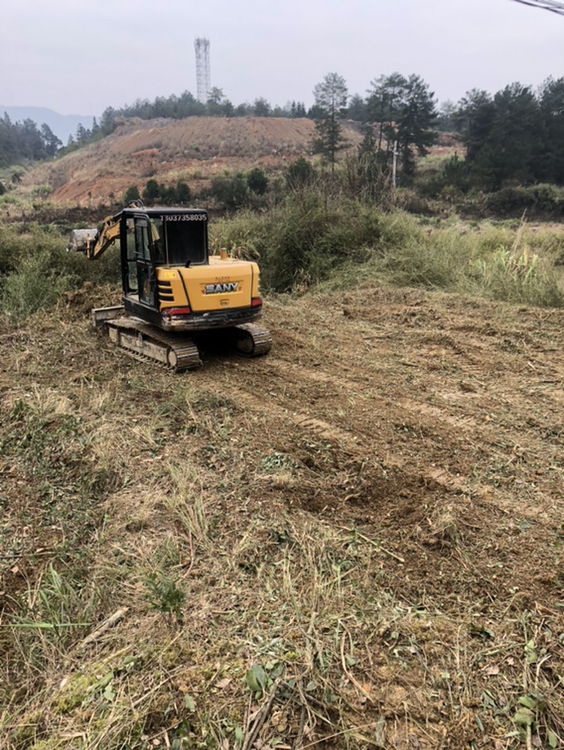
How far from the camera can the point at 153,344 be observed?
6844 millimetres

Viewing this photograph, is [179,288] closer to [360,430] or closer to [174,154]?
[360,430]

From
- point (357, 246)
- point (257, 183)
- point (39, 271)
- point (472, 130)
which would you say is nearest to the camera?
point (39, 271)

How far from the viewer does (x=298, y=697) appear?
92.4 inches

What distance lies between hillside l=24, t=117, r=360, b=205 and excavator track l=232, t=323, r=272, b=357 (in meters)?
36.4

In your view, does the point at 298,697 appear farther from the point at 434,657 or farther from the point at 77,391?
the point at 77,391

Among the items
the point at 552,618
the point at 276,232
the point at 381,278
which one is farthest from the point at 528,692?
the point at 276,232

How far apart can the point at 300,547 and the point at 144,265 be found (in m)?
4.51

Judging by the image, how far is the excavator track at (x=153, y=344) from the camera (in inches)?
255

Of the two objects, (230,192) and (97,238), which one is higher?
(230,192)

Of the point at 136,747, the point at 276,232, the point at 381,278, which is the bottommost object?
the point at 136,747

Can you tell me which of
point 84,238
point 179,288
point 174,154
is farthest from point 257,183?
point 174,154

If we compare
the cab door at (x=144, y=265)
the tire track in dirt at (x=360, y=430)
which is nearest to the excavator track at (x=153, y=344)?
the cab door at (x=144, y=265)

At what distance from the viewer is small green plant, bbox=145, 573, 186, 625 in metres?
2.80

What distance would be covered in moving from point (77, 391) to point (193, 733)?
14.2 feet
